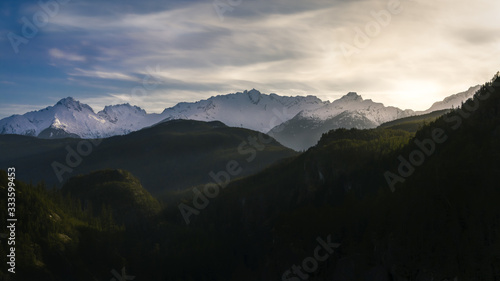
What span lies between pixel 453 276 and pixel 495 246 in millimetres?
22313

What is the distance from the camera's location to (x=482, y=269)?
615 ft

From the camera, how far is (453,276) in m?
193

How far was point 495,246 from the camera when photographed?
636 feet

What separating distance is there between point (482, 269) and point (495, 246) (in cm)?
1359

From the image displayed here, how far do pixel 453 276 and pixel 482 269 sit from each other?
1182 cm
